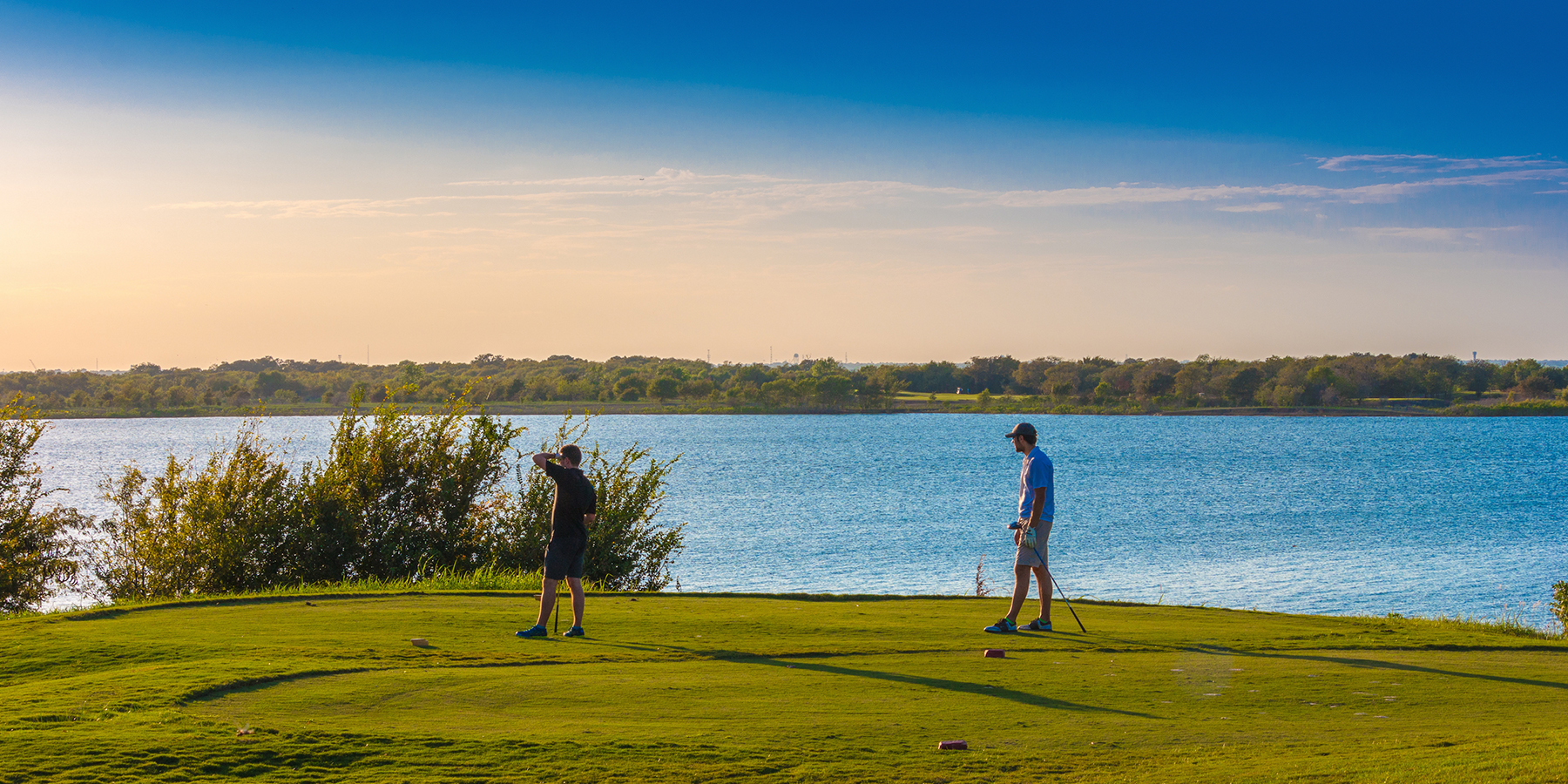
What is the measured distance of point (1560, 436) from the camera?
451ft

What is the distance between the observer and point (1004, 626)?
12570mm

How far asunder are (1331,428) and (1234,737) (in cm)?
17426

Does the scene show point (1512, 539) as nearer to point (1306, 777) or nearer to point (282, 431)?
point (1306, 777)

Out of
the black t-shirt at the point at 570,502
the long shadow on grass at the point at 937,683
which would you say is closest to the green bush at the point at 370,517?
the black t-shirt at the point at 570,502

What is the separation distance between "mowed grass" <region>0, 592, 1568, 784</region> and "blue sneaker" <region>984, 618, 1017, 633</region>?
147 mm

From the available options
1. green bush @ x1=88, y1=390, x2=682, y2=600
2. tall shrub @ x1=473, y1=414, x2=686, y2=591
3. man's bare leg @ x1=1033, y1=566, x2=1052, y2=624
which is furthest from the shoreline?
man's bare leg @ x1=1033, y1=566, x2=1052, y2=624

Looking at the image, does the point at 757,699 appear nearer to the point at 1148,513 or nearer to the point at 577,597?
the point at 577,597

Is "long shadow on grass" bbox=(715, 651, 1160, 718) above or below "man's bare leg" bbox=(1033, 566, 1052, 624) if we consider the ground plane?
below

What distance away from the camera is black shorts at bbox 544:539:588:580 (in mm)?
11633

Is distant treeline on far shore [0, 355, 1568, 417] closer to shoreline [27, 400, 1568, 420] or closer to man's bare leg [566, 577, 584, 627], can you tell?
shoreline [27, 400, 1568, 420]

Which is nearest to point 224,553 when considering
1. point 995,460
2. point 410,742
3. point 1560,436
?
point 410,742

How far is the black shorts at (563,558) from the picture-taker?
38.2ft

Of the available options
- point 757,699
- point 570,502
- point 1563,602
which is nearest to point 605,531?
point 570,502

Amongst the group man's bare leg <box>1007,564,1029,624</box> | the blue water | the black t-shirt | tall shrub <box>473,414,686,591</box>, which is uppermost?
the black t-shirt
